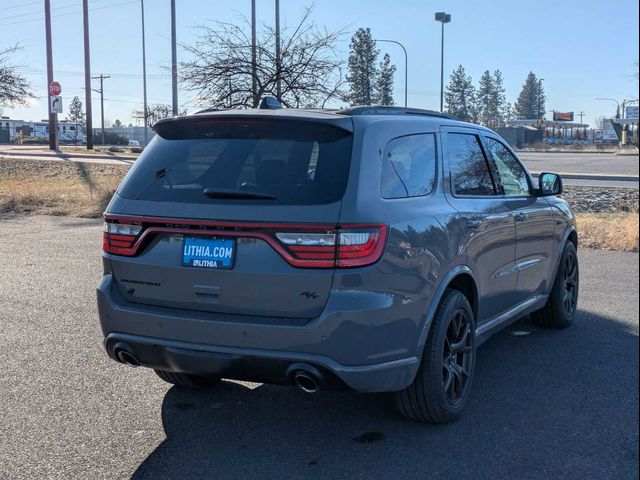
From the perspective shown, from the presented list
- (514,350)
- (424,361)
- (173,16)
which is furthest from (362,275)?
(173,16)

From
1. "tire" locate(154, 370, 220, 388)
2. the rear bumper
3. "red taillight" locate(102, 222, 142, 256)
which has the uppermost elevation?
"red taillight" locate(102, 222, 142, 256)

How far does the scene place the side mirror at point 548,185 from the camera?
5.68 meters

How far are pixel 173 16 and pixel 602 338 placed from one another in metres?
24.1

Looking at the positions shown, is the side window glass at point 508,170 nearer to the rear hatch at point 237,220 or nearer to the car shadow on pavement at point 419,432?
the car shadow on pavement at point 419,432

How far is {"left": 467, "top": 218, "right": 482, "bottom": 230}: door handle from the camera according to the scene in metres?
4.36

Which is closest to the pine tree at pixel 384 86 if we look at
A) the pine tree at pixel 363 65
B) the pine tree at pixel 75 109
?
the pine tree at pixel 363 65

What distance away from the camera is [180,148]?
409 centimetres

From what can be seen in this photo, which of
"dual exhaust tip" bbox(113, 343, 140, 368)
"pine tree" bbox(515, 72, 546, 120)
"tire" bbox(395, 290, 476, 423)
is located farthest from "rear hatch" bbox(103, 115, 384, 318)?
"pine tree" bbox(515, 72, 546, 120)

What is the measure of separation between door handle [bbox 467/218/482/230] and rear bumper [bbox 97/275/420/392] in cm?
98

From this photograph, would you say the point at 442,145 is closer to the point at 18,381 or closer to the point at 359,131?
the point at 359,131

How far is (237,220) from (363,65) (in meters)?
22.6

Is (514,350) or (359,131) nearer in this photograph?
(359,131)

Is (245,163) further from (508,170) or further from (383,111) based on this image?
(508,170)

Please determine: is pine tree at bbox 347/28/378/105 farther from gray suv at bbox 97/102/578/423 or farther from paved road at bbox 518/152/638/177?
gray suv at bbox 97/102/578/423
